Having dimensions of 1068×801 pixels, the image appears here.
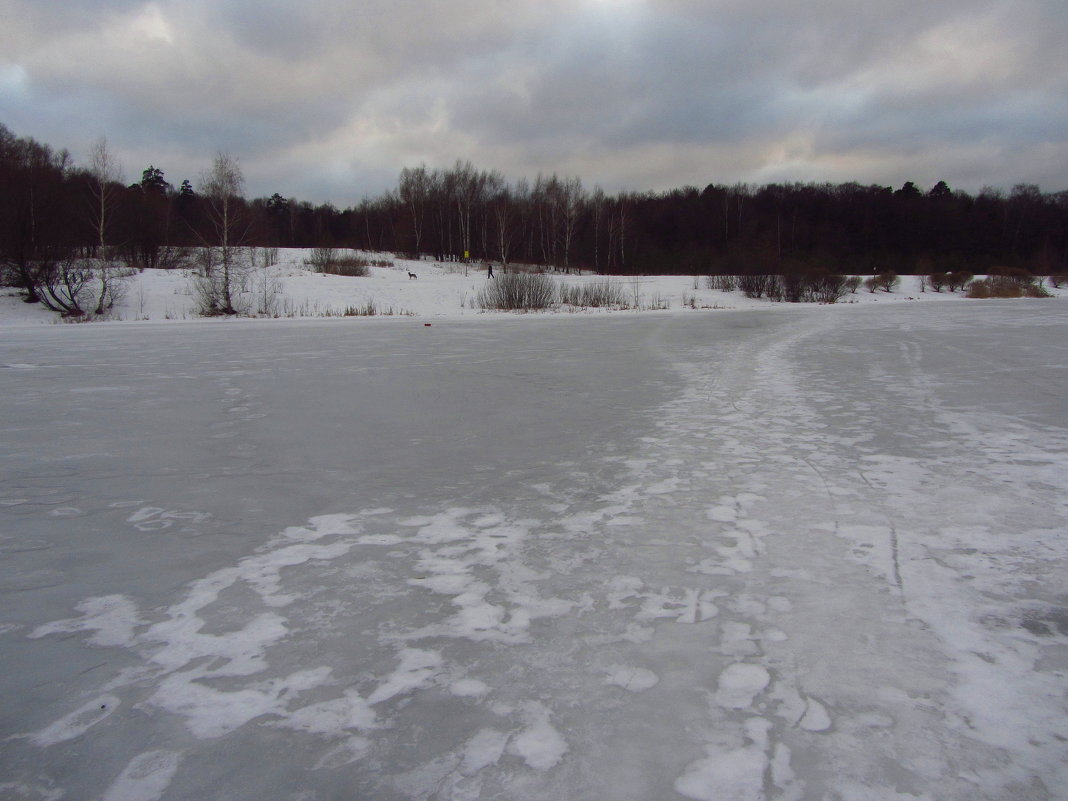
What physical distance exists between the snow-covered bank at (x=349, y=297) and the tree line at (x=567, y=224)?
69.2 inches

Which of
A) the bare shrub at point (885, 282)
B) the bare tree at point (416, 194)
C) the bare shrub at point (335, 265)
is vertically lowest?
the bare shrub at point (885, 282)

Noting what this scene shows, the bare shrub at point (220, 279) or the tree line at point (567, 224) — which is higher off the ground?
the tree line at point (567, 224)

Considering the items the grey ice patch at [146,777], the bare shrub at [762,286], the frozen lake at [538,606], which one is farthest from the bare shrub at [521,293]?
the grey ice patch at [146,777]

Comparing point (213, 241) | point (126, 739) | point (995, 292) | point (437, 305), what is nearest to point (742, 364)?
point (126, 739)

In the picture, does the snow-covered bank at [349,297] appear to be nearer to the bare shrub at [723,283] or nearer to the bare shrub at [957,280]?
the bare shrub at [723,283]

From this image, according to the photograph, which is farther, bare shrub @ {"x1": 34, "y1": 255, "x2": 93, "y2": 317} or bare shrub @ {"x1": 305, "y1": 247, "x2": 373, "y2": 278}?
bare shrub @ {"x1": 305, "y1": 247, "x2": 373, "y2": 278}

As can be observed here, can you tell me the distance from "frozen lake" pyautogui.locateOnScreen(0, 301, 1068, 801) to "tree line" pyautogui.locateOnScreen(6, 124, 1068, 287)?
73.0 feet

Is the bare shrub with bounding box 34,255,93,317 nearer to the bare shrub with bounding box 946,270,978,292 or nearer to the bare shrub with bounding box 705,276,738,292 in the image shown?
the bare shrub with bounding box 705,276,738,292

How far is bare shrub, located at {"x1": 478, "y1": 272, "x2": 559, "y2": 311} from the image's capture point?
2469 cm

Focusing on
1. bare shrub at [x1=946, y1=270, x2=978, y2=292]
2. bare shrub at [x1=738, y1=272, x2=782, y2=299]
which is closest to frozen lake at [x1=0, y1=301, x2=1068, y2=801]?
bare shrub at [x1=738, y1=272, x2=782, y2=299]

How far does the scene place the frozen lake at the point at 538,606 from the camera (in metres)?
1.54

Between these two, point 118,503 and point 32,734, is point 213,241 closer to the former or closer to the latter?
point 118,503

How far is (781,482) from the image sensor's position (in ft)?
11.8

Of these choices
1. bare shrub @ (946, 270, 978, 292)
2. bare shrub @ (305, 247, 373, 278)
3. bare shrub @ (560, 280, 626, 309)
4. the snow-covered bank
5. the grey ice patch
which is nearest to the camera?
the grey ice patch
